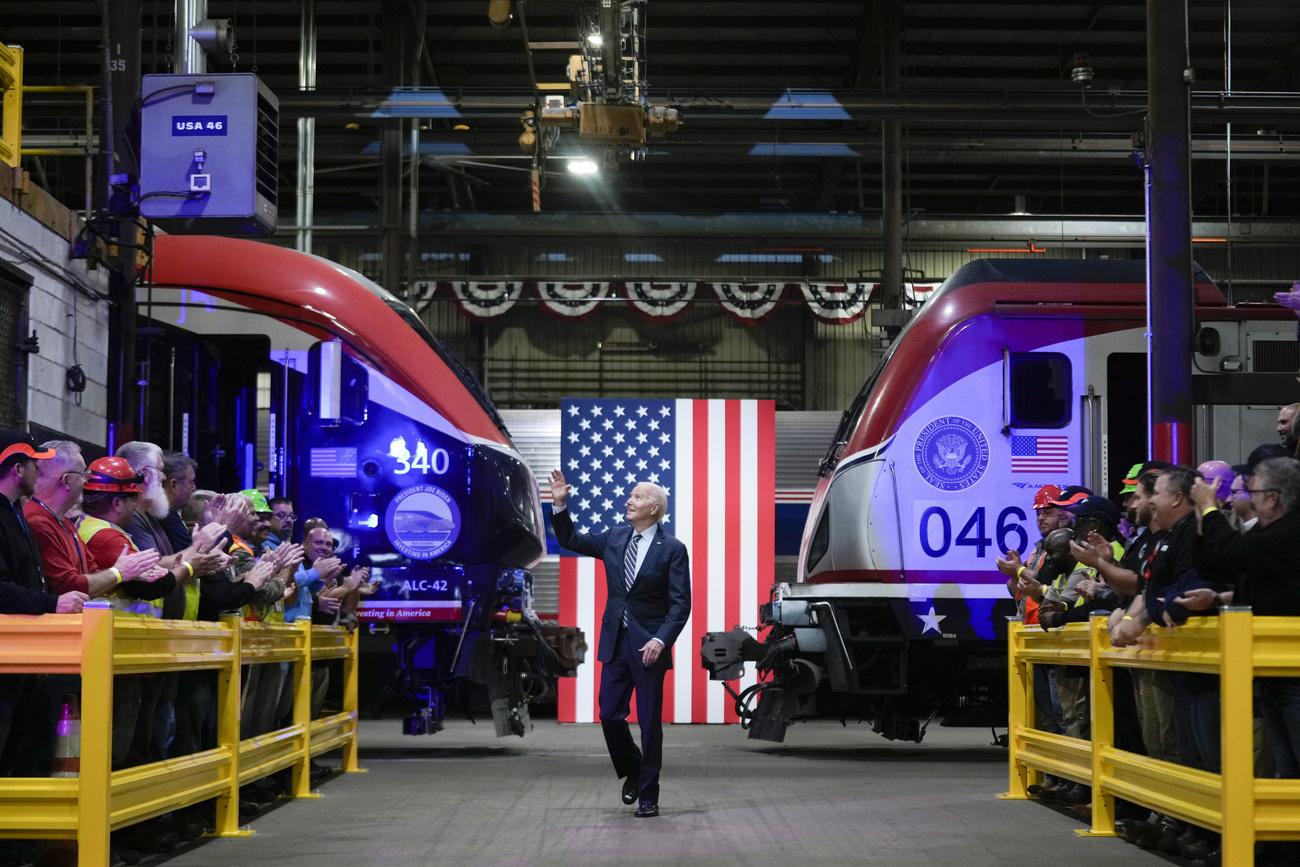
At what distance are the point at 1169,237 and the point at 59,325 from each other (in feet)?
26.7

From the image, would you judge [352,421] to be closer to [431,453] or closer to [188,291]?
[431,453]

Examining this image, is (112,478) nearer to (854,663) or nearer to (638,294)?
(854,663)

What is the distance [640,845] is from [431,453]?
5415 mm

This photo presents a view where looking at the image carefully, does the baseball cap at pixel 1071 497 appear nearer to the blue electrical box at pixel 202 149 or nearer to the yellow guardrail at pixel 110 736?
the yellow guardrail at pixel 110 736

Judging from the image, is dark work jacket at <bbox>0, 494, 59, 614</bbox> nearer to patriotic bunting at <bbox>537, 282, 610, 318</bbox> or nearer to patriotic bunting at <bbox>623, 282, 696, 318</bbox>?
patriotic bunting at <bbox>537, 282, 610, 318</bbox>

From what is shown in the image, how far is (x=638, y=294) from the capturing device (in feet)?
92.8

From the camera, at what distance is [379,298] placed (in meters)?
12.9

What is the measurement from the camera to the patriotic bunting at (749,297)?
2817 cm

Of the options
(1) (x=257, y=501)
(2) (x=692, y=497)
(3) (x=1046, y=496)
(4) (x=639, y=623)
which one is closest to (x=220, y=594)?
(1) (x=257, y=501)

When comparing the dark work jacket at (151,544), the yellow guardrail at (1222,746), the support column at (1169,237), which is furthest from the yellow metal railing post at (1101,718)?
the dark work jacket at (151,544)

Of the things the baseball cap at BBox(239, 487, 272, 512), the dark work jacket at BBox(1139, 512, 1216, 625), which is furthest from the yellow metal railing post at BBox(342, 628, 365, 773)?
the dark work jacket at BBox(1139, 512, 1216, 625)

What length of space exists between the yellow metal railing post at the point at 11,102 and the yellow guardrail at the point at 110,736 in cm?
467

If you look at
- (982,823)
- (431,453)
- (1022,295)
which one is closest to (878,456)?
(1022,295)

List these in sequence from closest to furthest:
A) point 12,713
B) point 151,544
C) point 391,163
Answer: point 12,713 → point 151,544 → point 391,163
